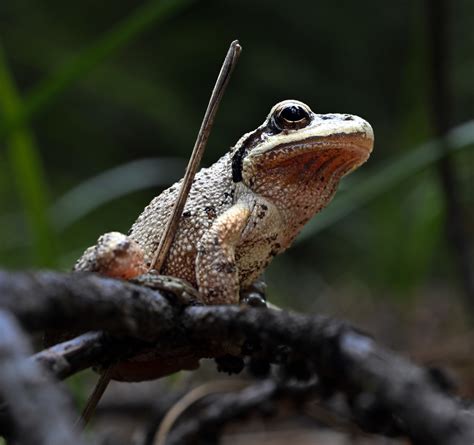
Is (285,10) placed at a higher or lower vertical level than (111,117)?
higher

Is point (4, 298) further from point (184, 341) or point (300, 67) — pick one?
point (300, 67)

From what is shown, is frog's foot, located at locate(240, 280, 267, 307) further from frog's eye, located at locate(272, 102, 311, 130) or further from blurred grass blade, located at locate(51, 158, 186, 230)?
blurred grass blade, located at locate(51, 158, 186, 230)

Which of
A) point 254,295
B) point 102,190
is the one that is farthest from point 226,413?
point 102,190

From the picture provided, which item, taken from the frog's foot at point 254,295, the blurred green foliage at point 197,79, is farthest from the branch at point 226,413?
the blurred green foliage at point 197,79

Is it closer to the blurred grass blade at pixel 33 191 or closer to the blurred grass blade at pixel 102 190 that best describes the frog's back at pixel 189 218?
the blurred grass blade at pixel 33 191

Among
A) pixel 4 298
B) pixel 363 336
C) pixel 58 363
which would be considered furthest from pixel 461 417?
pixel 58 363

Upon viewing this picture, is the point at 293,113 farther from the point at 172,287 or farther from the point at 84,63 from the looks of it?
the point at 84,63
